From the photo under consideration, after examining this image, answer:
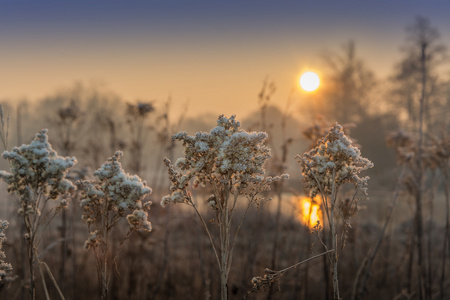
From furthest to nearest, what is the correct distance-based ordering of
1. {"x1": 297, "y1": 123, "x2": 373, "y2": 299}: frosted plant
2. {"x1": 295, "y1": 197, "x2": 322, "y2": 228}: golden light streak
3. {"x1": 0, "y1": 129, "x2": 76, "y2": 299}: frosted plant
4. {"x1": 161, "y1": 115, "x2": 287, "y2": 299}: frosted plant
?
{"x1": 295, "y1": 197, "x2": 322, "y2": 228}: golden light streak → {"x1": 297, "y1": 123, "x2": 373, "y2": 299}: frosted plant → {"x1": 161, "y1": 115, "x2": 287, "y2": 299}: frosted plant → {"x1": 0, "y1": 129, "x2": 76, "y2": 299}: frosted plant

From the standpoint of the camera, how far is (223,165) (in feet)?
6.57

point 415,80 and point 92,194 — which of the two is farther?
point 415,80

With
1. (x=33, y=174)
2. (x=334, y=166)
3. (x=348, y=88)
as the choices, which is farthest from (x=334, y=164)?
(x=348, y=88)

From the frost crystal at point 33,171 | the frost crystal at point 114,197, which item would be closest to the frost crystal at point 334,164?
the frost crystal at point 114,197

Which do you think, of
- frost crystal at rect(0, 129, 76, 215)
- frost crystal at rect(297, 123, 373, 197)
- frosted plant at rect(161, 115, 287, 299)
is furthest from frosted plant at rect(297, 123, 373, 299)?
frost crystal at rect(0, 129, 76, 215)

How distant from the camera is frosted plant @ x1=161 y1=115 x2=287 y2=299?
2025 mm

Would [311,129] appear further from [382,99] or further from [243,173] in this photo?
[382,99]

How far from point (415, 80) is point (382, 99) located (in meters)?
5.87

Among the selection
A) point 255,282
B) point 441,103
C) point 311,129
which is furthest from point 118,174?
point 441,103

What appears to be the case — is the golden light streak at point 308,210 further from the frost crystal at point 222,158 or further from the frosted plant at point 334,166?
the frost crystal at point 222,158

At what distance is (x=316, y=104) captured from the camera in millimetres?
34812

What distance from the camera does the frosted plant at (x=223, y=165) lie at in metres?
2.03

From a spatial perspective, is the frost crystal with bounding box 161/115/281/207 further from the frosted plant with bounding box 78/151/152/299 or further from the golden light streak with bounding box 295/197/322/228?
the golden light streak with bounding box 295/197/322/228

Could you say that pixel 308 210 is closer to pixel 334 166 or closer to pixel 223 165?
pixel 334 166
